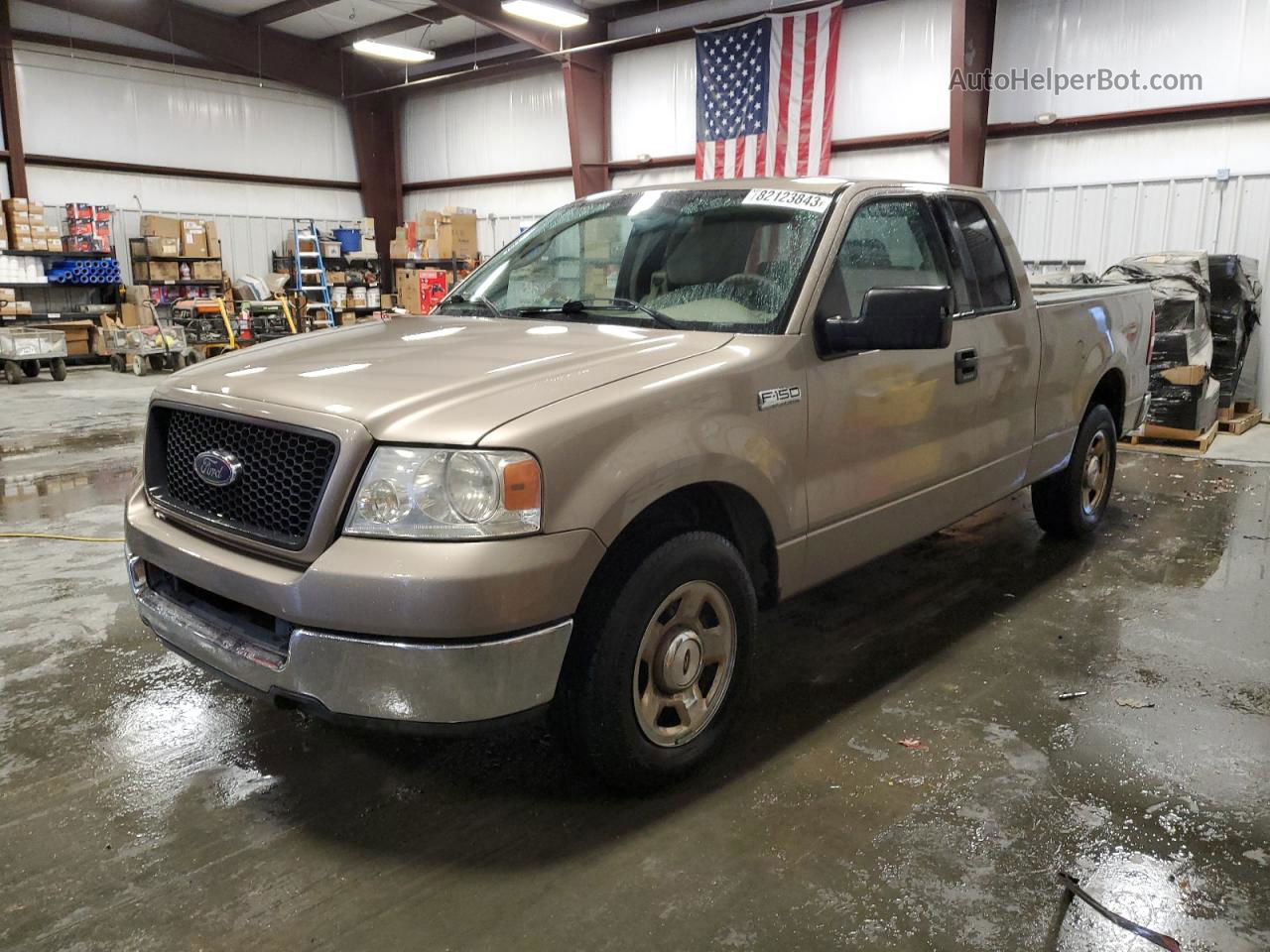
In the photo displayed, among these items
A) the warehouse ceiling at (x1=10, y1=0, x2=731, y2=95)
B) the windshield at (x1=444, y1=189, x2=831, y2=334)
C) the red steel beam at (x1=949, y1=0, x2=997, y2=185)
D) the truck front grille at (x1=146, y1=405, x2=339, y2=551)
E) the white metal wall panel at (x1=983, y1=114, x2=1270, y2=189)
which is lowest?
the truck front grille at (x1=146, y1=405, x2=339, y2=551)

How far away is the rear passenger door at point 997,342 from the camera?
3750mm

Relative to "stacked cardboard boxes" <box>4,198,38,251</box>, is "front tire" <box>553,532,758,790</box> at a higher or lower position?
lower

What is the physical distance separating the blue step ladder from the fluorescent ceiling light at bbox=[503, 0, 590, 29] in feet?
23.8

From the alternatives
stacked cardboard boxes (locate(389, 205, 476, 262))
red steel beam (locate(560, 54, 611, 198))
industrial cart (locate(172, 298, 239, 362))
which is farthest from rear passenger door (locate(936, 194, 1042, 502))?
stacked cardboard boxes (locate(389, 205, 476, 262))

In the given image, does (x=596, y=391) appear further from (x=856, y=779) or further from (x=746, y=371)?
(x=856, y=779)

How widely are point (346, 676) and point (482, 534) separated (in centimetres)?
44

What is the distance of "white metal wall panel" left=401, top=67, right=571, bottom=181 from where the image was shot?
17906mm

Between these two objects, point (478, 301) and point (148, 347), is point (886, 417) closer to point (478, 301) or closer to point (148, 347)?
point (478, 301)

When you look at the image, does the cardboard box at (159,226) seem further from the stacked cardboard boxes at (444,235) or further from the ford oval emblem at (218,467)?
the ford oval emblem at (218,467)

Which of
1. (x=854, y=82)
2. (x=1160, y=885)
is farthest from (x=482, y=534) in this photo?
(x=854, y=82)

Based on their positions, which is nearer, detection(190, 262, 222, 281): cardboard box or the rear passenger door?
the rear passenger door

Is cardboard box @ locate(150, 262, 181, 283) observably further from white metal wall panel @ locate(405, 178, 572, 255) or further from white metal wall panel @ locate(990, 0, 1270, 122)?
white metal wall panel @ locate(990, 0, 1270, 122)

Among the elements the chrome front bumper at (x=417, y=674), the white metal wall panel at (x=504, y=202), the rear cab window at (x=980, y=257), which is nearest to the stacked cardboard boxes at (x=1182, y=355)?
the rear cab window at (x=980, y=257)

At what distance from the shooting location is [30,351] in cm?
1300
